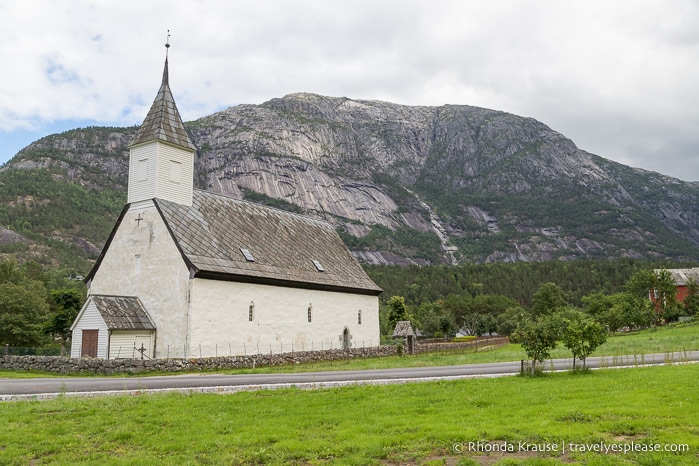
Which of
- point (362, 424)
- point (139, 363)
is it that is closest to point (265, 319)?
point (139, 363)

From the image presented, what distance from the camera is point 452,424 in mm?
10992

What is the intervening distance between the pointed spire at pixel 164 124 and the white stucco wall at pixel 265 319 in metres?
9.93

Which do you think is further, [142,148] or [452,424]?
[142,148]

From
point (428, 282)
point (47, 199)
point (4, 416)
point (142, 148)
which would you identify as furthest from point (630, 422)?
point (47, 199)

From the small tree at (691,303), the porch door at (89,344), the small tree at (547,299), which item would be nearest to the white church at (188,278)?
the porch door at (89,344)

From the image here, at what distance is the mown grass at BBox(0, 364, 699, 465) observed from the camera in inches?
378

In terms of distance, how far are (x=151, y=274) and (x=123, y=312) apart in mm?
2884

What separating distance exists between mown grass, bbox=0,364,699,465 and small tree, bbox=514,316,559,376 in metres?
2.38

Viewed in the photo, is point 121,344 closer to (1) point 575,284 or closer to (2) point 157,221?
(2) point 157,221

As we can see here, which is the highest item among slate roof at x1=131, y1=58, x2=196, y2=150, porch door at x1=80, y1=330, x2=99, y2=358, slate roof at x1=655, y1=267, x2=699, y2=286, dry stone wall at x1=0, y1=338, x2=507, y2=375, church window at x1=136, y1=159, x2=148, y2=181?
slate roof at x1=131, y1=58, x2=196, y2=150

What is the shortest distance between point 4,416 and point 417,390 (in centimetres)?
990

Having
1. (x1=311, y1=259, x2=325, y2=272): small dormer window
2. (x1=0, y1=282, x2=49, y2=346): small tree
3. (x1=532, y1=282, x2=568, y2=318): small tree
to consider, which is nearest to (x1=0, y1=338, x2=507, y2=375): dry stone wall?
(x1=311, y1=259, x2=325, y2=272): small dormer window

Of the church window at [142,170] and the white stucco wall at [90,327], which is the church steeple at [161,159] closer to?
the church window at [142,170]

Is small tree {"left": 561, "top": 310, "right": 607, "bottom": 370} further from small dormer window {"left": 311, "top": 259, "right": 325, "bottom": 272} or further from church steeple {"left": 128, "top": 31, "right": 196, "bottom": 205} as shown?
small dormer window {"left": 311, "top": 259, "right": 325, "bottom": 272}
